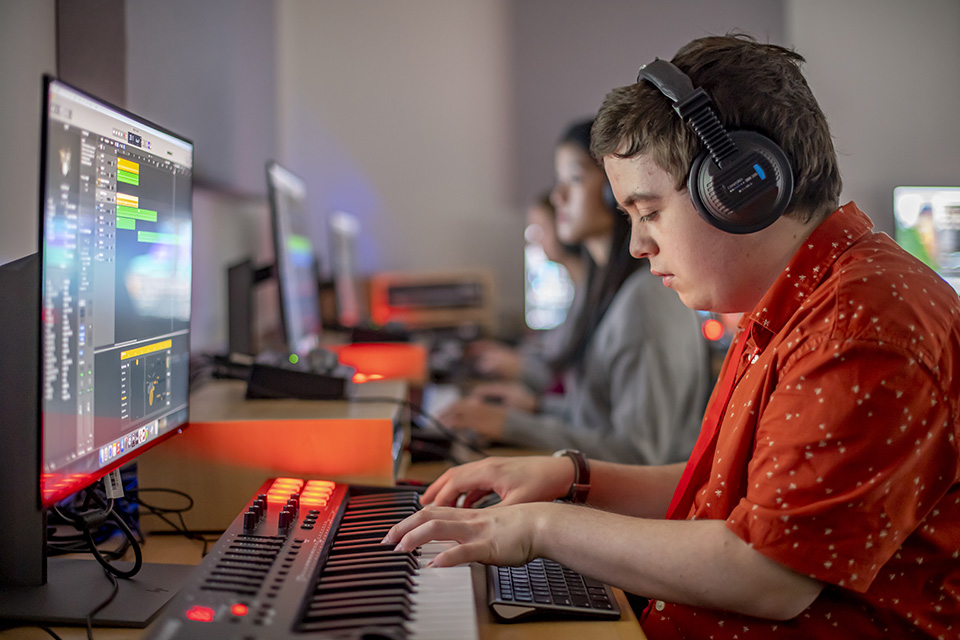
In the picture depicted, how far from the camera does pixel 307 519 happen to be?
0.78 meters

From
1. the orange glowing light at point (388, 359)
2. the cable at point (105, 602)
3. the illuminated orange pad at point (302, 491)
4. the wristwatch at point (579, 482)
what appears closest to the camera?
the cable at point (105, 602)

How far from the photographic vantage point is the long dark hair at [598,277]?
6.22ft

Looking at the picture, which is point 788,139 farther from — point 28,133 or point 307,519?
point 28,133

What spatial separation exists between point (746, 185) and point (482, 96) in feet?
10.3

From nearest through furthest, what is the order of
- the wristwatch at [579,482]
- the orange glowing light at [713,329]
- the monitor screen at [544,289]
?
the wristwatch at [579,482]
the orange glowing light at [713,329]
the monitor screen at [544,289]

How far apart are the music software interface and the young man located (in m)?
0.33

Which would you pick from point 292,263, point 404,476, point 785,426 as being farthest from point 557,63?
point 785,426

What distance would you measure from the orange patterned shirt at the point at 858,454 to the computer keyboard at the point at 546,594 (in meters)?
0.10

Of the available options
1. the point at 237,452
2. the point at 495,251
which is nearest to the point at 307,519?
the point at 237,452

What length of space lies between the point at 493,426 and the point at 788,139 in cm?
94

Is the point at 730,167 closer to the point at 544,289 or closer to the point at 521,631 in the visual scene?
the point at 521,631

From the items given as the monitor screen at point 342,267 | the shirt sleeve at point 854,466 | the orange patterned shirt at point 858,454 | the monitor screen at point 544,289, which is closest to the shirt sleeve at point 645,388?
the orange patterned shirt at point 858,454

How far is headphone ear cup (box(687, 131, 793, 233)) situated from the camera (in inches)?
27.9

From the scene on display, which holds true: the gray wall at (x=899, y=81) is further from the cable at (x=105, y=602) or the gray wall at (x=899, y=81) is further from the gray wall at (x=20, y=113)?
the cable at (x=105, y=602)
